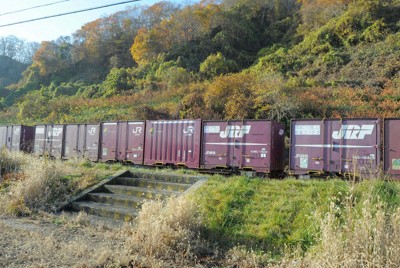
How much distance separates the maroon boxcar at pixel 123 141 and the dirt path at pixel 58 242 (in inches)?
309

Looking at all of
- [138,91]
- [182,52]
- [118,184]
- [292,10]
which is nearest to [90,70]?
[182,52]

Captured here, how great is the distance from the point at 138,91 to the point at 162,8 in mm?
34275

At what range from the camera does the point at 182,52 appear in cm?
4728

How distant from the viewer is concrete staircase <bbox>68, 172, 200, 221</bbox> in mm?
8805

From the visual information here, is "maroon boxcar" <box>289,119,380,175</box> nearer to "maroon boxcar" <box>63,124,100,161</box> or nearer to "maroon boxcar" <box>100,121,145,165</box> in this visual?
"maroon boxcar" <box>100,121,145,165</box>

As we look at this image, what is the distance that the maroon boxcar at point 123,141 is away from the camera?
54.4 ft

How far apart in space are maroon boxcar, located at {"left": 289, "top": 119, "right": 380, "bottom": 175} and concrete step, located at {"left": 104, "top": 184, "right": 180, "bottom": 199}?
17.4 ft

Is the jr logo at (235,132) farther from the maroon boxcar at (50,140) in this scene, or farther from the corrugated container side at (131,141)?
the maroon boxcar at (50,140)

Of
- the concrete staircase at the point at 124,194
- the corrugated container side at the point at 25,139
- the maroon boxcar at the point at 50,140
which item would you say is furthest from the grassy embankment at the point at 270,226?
the corrugated container side at the point at 25,139

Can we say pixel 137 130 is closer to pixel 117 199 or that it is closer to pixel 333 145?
pixel 117 199

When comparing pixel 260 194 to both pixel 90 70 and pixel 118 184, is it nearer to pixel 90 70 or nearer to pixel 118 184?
pixel 118 184

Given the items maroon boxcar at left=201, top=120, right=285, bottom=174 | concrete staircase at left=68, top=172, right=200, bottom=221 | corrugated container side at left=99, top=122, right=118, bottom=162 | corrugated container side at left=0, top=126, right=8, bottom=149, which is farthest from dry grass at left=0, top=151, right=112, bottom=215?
corrugated container side at left=0, top=126, right=8, bottom=149

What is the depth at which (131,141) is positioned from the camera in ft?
55.5

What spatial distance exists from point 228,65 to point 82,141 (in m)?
23.9
